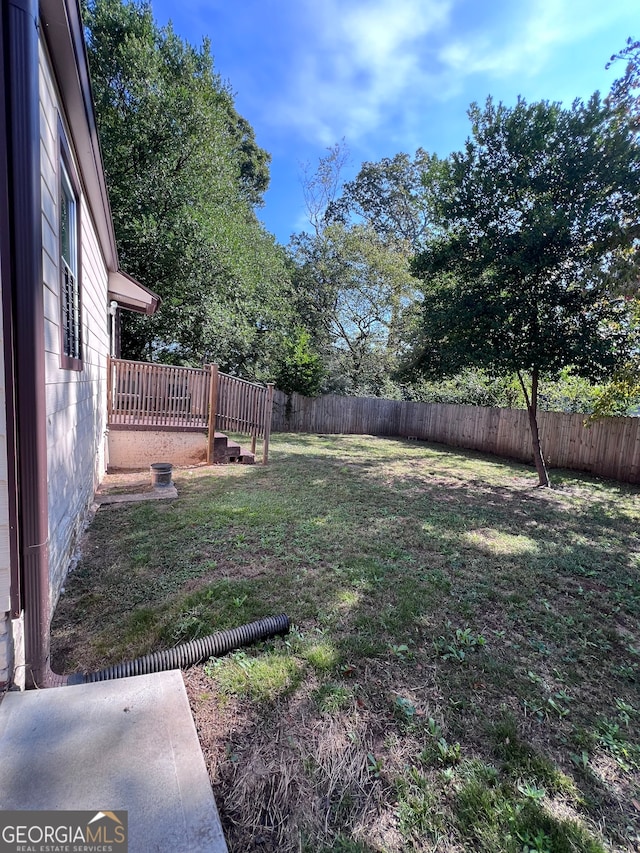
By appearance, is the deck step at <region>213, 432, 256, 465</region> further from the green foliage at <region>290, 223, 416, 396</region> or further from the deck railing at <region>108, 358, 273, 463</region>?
the green foliage at <region>290, 223, 416, 396</region>

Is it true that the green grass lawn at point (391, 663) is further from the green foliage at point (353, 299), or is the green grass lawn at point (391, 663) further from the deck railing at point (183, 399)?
the green foliage at point (353, 299)

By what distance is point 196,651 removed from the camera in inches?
80.8

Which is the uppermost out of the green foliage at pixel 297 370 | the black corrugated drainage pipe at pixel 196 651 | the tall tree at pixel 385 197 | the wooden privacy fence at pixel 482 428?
the tall tree at pixel 385 197

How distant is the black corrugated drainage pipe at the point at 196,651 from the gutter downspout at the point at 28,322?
0.25 meters

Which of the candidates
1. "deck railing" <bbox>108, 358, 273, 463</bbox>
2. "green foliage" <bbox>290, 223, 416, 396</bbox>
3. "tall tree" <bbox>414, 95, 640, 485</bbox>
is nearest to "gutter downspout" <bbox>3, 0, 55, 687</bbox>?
"deck railing" <bbox>108, 358, 273, 463</bbox>

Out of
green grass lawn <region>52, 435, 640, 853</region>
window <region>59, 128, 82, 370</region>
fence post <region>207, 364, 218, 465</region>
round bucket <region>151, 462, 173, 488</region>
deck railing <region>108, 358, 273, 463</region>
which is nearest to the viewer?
green grass lawn <region>52, 435, 640, 853</region>

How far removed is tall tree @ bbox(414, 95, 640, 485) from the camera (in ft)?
19.0

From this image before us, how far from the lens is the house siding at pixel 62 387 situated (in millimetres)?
2221

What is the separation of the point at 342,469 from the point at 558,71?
6.80 metres

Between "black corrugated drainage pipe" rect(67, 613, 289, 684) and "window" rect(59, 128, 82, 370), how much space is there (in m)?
1.99

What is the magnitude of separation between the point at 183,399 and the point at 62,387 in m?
4.17

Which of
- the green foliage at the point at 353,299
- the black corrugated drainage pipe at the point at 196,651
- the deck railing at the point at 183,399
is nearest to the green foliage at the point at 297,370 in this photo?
the green foliage at the point at 353,299

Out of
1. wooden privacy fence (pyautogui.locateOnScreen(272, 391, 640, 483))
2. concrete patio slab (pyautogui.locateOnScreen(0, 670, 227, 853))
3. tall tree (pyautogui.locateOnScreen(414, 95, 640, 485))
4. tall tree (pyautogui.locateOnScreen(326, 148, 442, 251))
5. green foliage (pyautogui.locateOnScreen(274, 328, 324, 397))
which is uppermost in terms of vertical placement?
tall tree (pyautogui.locateOnScreen(326, 148, 442, 251))

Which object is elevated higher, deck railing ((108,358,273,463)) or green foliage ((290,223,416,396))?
green foliage ((290,223,416,396))
